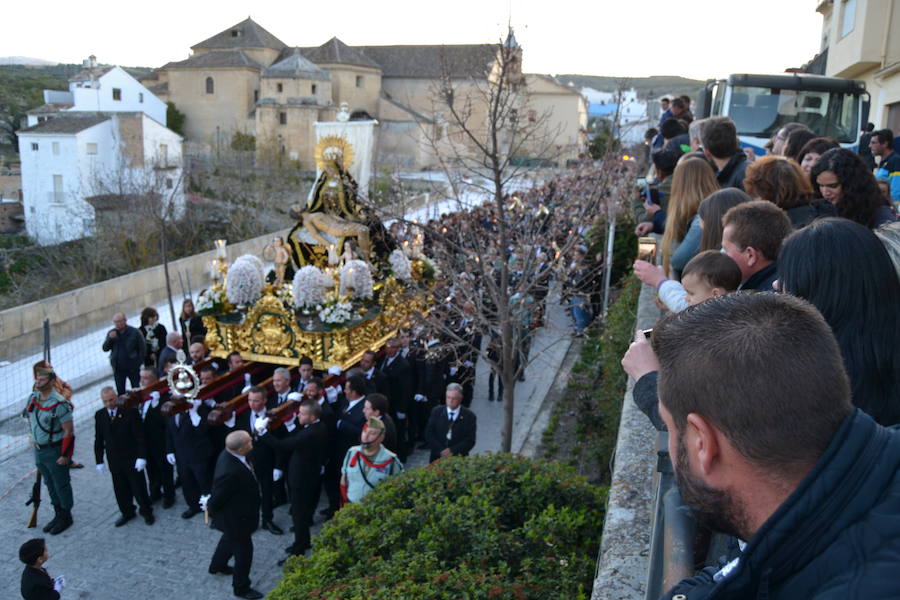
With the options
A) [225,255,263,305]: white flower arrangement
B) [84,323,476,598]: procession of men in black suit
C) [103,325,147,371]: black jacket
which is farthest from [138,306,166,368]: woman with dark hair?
[84,323,476,598]: procession of men in black suit

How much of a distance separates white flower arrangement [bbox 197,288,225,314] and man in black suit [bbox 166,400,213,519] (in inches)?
107

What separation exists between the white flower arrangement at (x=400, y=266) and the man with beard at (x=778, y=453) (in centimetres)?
1093

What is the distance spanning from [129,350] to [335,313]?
371 cm

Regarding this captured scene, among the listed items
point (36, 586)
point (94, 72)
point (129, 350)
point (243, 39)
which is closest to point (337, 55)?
point (243, 39)

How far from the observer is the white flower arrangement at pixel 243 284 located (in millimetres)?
11062

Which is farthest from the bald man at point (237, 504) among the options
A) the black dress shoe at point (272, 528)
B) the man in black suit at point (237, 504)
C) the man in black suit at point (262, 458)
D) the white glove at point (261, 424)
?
the black dress shoe at point (272, 528)

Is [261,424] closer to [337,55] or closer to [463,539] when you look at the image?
[463,539]

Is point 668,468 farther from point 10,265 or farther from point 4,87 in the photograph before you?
point 4,87

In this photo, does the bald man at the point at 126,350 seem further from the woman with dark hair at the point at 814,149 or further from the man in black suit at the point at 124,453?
the woman with dark hair at the point at 814,149

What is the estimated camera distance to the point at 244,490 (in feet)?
22.2

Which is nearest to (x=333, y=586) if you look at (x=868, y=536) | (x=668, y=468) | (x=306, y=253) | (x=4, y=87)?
(x=668, y=468)

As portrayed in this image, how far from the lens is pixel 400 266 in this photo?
12.4 metres

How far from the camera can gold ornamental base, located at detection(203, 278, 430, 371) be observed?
34.7 ft

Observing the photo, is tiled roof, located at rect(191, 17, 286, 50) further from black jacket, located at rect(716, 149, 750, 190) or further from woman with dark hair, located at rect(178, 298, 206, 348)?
black jacket, located at rect(716, 149, 750, 190)
